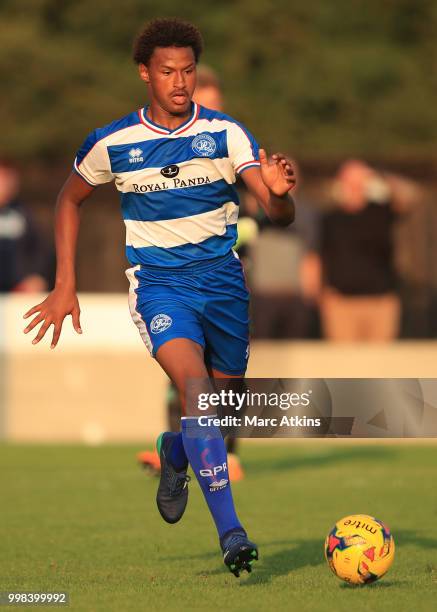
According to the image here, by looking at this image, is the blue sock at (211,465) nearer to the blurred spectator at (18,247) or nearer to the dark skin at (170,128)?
the dark skin at (170,128)

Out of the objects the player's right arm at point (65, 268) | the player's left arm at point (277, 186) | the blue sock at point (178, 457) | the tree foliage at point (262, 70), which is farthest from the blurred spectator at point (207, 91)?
the tree foliage at point (262, 70)

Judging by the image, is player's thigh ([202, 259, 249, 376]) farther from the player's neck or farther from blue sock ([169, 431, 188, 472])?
the player's neck

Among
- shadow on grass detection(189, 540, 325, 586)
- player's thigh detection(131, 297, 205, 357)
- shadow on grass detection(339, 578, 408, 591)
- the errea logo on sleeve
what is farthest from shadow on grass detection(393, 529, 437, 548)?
the errea logo on sleeve

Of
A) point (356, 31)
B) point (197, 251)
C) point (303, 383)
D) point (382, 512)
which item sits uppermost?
point (356, 31)

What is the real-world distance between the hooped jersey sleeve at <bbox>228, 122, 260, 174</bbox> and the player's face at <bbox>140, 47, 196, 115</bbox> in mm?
246

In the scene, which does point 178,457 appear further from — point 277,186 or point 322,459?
point 322,459

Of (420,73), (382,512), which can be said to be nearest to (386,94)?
(420,73)

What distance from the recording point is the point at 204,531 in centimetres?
861

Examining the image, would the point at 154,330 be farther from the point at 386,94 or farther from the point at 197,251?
the point at 386,94

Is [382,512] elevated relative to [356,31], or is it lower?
lower

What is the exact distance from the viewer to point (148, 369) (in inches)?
600

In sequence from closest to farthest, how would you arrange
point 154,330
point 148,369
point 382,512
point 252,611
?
1. point 252,611
2. point 154,330
3. point 382,512
4. point 148,369

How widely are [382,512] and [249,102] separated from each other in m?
19.0

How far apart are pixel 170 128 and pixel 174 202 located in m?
Answer: 0.33
